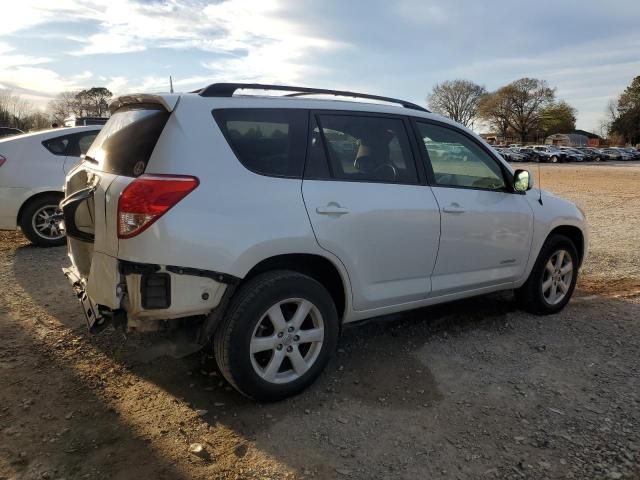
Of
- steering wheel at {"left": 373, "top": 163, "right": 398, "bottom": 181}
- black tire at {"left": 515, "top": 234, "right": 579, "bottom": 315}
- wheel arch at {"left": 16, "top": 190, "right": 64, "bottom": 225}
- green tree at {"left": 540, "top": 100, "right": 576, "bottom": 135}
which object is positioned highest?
green tree at {"left": 540, "top": 100, "right": 576, "bottom": 135}

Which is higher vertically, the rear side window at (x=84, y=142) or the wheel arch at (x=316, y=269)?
the rear side window at (x=84, y=142)

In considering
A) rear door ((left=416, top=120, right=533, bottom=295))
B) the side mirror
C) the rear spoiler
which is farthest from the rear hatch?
the side mirror

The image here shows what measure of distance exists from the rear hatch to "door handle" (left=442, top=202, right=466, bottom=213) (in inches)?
78.3

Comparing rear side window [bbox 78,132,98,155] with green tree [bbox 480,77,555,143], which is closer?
rear side window [bbox 78,132,98,155]

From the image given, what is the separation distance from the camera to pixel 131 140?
3.11 metres

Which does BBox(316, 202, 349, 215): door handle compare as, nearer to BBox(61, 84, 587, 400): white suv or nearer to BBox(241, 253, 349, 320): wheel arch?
BBox(61, 84, 587, 400): white suv

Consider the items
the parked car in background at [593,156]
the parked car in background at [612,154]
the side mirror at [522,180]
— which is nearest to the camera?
the side mirror at [522,180]

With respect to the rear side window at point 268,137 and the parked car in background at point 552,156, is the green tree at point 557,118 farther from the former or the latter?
the rear side window at point 268,137

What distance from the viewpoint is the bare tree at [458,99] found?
92.8m

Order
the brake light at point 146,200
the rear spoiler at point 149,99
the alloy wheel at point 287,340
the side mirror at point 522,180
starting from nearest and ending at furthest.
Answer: the brake light at point 146,200, the rear spoiler at point 149,99, the alloy wheel at point 287,340, the side mirror at point 522,180

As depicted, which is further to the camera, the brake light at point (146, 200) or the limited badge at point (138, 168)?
the limited badge at point (138, 168)

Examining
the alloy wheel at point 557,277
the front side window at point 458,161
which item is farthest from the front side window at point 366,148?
the alloy wheel at point 557,277

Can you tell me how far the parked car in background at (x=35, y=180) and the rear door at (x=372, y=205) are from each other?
4999 mm

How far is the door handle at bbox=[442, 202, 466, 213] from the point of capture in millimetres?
3814
